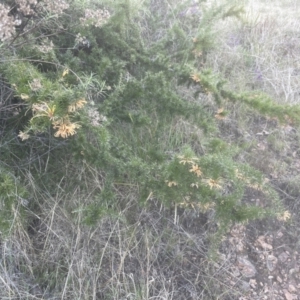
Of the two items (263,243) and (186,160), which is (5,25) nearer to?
(186,160)

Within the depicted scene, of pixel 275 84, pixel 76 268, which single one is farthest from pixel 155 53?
pixel 76 268

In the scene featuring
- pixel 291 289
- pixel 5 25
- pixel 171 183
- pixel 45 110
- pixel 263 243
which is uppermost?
pixel 5 25

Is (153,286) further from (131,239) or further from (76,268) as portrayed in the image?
(76,268)

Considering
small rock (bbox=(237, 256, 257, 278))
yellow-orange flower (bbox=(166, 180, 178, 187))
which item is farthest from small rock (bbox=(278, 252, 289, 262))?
yellow-orange flower (bbox=(166, 180, 178, 187))

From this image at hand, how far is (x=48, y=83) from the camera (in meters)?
1.47

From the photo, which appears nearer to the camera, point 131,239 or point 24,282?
point 24,282

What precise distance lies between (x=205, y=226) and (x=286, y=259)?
46cm

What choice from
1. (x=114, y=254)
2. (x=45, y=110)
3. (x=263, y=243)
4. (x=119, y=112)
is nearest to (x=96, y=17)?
(x=119, y=112)

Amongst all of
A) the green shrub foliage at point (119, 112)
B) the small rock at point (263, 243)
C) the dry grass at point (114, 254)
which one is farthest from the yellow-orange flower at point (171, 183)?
the small rock at point (263, 243)

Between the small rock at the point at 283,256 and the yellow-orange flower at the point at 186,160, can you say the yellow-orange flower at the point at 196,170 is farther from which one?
the small rock at the point at 283,256

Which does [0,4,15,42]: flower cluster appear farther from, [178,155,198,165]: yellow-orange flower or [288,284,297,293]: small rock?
[288,284,297,293]: small rock

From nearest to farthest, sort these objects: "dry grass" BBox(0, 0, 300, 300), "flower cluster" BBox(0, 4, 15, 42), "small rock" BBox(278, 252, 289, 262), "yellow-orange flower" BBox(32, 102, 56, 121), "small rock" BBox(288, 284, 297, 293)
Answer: "yellow-orange flower" BBox(32, 102, 56, 121)
"flower cluster" BBox(0, 4, 15, 42)
"dry grass" BBox(0, 0, 300, 300)
"small rock" BBox(288, 284, 297, 293)
"small rock" BBox(278, 252, 289, 262)

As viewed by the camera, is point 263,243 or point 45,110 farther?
point 263,243

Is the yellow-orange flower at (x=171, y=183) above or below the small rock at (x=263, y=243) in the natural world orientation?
above
